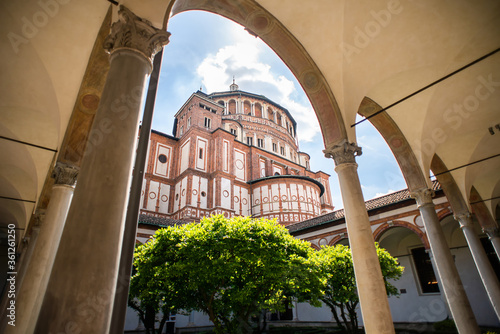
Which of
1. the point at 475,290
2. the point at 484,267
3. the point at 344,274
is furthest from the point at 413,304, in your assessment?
the point at 344,274

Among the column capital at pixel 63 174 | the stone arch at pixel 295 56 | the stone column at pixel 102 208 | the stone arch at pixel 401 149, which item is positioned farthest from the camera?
the stone arch at pixel 401 149

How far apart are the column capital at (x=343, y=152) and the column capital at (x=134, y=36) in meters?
4.23

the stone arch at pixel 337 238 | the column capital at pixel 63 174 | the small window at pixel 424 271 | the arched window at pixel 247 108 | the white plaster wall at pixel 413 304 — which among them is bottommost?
the white plaster wall at pixel 413 304

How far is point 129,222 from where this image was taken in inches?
91.0

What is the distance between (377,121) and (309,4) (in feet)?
14.5

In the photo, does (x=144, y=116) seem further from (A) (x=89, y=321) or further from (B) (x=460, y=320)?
A: (B) (x=460, y=320)

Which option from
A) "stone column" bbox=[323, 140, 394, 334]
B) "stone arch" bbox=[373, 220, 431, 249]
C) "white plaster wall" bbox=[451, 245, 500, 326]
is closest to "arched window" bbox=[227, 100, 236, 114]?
"stone arch" bbox=[373, 220, 431, 249]

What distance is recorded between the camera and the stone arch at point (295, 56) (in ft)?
19.2

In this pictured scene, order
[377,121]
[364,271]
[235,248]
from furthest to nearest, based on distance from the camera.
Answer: [377,121] < [235,248] < [364,271]

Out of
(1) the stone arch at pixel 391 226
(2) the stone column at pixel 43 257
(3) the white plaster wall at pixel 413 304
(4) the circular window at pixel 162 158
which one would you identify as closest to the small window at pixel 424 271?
(3) the white plaster wall at pixel 413 304

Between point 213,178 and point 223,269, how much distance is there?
1886 centimetres

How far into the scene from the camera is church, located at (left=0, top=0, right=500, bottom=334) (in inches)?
90.5

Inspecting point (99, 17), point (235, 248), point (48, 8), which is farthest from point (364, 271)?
point (48, 8)

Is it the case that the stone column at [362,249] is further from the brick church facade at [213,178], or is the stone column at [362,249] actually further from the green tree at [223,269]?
the brick church facade at [213,178]
